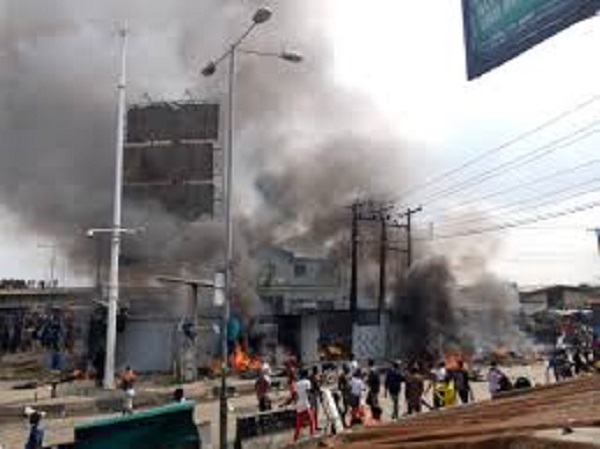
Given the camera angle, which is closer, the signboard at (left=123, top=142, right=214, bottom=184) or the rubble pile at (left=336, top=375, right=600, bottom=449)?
the rubble pile at (left=336, top=375, right=600, bottom=449)

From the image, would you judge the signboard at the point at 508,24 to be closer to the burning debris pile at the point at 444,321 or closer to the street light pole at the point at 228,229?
the street light pole at the point at 228,229

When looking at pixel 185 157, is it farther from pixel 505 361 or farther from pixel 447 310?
pixel 505 361

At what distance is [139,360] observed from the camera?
48062 mm

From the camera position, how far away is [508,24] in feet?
30.5

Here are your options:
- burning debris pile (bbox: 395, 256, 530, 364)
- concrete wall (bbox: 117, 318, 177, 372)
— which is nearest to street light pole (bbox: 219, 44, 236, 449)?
concrete wall (bbox: 117, 318, 177, 372)

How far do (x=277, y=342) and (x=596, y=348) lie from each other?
1032 inches

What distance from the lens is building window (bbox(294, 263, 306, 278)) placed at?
221 feet

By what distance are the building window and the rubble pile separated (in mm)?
55346

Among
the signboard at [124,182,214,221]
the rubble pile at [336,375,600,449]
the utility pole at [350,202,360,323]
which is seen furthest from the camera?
the signboard at [124,182,214,221]

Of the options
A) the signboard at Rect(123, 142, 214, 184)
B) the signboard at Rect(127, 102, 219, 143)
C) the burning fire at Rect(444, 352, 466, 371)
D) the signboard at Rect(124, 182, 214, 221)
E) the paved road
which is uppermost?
the signboard at Rect(127, 102, 219, 143)

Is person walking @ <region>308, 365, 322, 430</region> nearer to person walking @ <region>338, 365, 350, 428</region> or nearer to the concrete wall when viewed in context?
person walking @ <region>338, 365, 350, 428</region>

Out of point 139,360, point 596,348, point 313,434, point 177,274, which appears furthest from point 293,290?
point 313,434

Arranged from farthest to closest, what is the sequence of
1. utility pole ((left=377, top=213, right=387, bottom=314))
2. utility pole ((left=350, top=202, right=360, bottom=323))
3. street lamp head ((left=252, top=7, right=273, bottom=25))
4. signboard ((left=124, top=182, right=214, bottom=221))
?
signboard ((left=124, top=182, right=214, bottom=221))
utility pole ((left=377, top=213, right=387, bottom=314))
utility pole ((left=350, top=202, right=360, bottom=323))
street lamp head ((left=252, top=7, right=273, bottom=25))

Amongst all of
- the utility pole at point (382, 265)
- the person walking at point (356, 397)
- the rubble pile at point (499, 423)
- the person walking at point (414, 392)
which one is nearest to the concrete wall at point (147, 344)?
the utility pole at point (382, 265)
